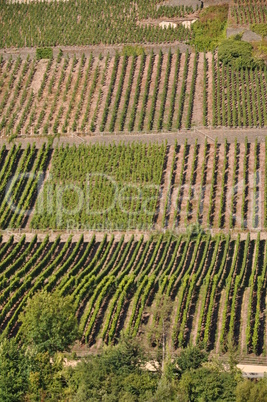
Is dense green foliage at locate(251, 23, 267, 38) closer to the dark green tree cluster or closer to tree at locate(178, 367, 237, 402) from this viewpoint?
the dark green tree cluster

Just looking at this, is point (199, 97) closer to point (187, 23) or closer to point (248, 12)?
point (187, 23)

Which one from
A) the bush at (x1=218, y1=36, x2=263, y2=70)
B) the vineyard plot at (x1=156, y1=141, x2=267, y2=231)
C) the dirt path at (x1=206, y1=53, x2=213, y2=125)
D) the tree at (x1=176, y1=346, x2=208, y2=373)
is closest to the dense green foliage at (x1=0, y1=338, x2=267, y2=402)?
the tree at (x1=176, y1=346, x2=208, y2=373)

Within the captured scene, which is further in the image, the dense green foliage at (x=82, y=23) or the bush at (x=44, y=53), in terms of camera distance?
the dense green foliage at (x=82, y=23)

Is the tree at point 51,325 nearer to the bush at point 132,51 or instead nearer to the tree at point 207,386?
the tree at point 207,386

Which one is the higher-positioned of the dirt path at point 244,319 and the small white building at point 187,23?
the small white building at point 187,23

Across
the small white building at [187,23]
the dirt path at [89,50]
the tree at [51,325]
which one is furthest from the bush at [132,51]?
the tree at [51,325]

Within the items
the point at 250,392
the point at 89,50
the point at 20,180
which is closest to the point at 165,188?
the point at 20,180
